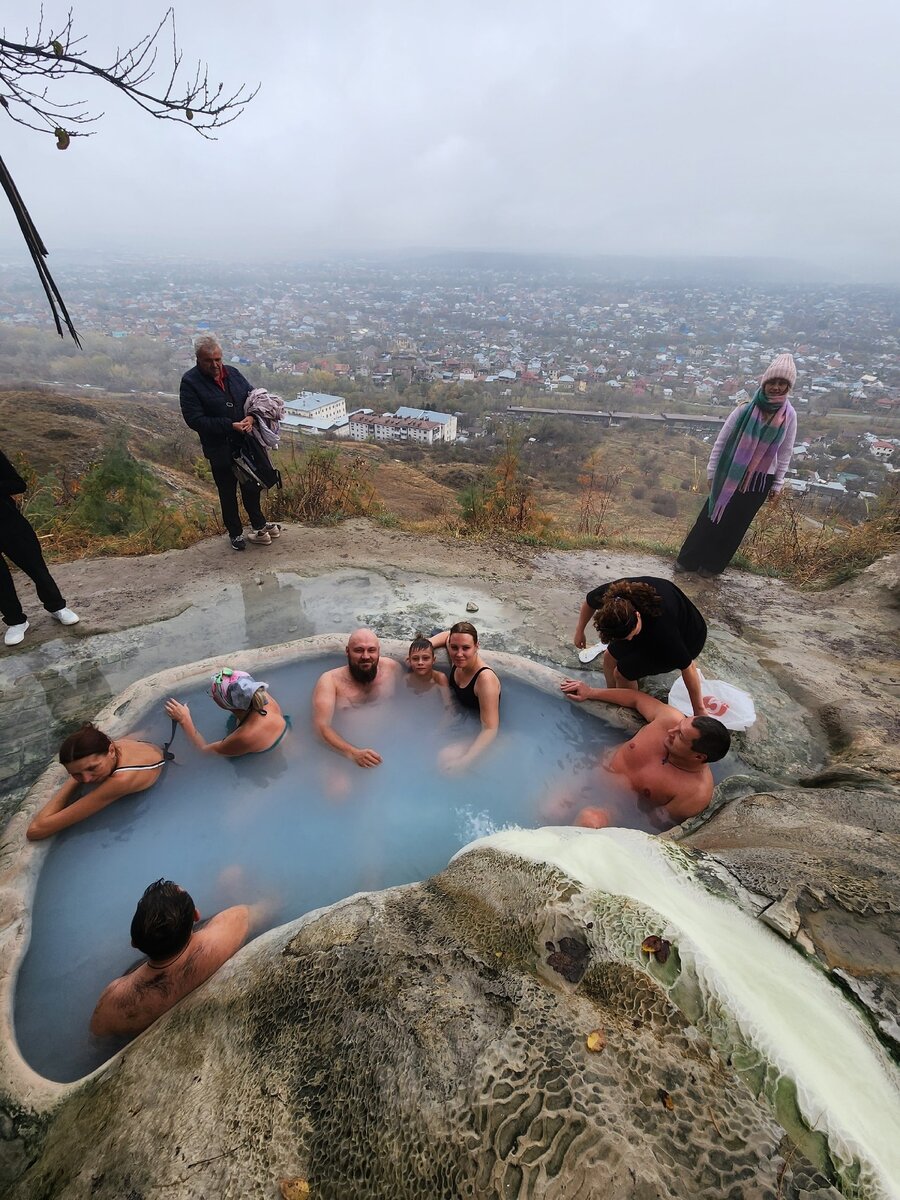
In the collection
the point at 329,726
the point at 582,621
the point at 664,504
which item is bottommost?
the point at 664,504

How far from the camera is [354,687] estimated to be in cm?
371

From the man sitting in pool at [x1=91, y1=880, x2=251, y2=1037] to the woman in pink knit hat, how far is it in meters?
4.95

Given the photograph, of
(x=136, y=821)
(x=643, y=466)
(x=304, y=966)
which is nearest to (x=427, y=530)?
(x=136, y=821)

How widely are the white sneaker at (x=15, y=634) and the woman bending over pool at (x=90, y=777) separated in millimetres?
1791

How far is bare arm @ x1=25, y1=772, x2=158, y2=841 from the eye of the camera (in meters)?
2.62

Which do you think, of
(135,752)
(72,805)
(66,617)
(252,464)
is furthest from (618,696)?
(66,617)

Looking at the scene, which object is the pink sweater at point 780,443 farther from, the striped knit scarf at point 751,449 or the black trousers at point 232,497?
the black trousers at point 232,497

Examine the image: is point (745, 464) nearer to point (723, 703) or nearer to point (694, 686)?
point (723, 703)

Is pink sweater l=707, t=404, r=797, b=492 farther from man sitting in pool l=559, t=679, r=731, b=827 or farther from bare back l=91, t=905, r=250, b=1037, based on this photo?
bare back l=91, t=905, r=250, b=1037

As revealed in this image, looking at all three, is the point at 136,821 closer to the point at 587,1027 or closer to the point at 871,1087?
the point at 587,1027

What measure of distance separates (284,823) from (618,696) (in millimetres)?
2241

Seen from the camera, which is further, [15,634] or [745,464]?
[745,464]

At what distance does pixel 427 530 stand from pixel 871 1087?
18.7 feet

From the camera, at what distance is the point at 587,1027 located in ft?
4.74
